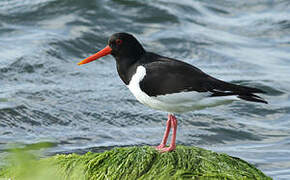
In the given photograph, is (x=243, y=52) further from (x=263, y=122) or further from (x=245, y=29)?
(x=263, y=122)

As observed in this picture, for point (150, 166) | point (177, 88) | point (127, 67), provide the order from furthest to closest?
point (127, 67)
point (177, 88)
point (150, 166)

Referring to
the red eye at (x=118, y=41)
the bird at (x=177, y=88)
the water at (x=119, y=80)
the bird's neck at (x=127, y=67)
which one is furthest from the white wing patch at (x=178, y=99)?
the water at (x=119, y=80)

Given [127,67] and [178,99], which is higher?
[127,67]

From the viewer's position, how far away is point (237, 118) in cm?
1023

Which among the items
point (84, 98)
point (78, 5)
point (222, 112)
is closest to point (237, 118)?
point (222, 112)

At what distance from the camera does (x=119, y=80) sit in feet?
37.7

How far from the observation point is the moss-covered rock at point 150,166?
4.65 metres

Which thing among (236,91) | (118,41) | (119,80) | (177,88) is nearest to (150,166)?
(177,88)

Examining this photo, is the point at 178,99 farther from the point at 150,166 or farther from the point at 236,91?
the point at 150,166

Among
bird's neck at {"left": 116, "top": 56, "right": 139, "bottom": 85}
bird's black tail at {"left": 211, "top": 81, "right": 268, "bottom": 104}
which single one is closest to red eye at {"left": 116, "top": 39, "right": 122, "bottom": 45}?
bird's neck at {"left": 116, "top": 56, "right": 139, "bottom": 85}

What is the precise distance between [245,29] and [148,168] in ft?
35.9

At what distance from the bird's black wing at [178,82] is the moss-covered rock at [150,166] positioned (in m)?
0.64

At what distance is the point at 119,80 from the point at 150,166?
22.2 feet

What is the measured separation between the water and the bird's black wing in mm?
2276
